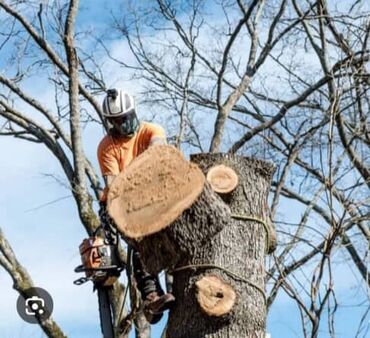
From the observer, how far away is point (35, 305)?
23.9ft

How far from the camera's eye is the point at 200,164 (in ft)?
13.3

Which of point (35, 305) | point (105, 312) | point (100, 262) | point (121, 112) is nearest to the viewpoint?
point (121, 112)

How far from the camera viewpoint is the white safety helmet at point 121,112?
4684mm

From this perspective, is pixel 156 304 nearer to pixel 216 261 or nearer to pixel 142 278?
pixel 216 261

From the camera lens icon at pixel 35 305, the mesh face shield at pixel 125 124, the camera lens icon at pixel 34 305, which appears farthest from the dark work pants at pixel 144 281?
the camera lens icon at pixel 34 305

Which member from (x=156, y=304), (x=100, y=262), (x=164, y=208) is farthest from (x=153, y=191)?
(x=100, y=262)

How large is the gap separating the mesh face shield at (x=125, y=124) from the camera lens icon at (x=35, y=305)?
2.53 metres

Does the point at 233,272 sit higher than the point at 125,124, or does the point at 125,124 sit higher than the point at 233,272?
the point at 125,124

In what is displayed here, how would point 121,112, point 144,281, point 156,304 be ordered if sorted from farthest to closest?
point 121,112, point 144,281, point 156,304

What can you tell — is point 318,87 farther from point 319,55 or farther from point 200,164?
point 200,164

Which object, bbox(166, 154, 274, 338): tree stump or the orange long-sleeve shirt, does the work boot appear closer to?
bbox(166, 154, 274, 338): tree stump

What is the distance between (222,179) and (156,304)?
2.04ft

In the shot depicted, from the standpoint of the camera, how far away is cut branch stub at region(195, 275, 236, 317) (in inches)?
144

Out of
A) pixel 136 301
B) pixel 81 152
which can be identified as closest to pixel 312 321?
pixel 136 301
